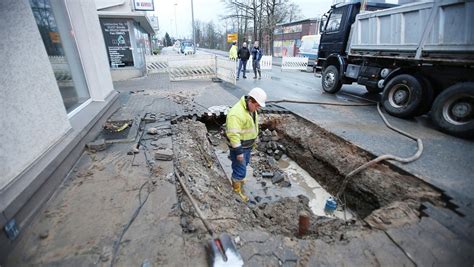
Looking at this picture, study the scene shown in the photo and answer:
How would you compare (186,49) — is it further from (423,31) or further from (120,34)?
(423,31)

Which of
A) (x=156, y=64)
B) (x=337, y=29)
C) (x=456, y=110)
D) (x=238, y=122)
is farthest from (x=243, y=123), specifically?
(x=156, y=64)

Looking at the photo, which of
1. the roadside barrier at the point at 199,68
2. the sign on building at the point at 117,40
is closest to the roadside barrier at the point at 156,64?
the sign on building at the point at 117,40

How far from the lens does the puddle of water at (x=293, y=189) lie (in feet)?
14.0

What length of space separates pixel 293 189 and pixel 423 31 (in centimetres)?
484

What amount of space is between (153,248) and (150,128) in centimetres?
349

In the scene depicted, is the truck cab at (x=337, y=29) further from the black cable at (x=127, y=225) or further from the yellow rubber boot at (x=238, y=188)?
the black cable at (x=127, y=225)

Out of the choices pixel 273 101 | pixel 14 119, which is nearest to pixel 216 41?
pixel 273 101

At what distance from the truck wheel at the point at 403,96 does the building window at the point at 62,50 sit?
7.97 metres

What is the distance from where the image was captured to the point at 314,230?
3188 millimetres

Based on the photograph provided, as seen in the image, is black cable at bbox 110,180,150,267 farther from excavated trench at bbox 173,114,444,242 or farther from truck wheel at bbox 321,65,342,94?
truck wheel at bbox 321,65,342,94

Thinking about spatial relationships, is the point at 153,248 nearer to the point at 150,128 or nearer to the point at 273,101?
the point at 150,128

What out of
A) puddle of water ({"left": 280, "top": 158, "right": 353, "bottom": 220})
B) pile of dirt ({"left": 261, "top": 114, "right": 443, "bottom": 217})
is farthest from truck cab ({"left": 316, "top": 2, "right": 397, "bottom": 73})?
puddle of water ({"left": 280, "top": 158, "right": 353, "bottom": 220})

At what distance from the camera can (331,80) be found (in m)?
8.89

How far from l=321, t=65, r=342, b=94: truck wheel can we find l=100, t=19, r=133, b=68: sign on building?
10365mm
